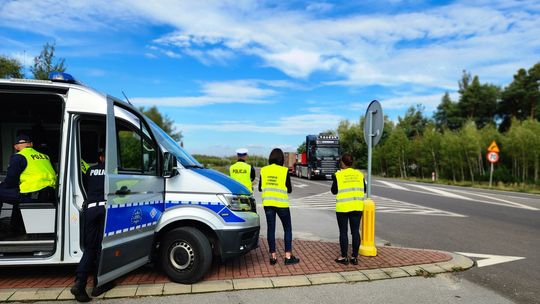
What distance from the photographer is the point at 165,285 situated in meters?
5.19

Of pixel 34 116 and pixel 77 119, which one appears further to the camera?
pixel 34 116

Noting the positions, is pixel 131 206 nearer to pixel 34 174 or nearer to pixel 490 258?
pixel 34 174

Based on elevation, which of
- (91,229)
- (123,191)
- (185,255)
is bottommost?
(185,255)

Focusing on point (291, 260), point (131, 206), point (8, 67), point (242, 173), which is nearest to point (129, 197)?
point (131, 206)

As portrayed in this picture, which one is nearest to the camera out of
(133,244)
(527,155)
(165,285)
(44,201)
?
(133,244)

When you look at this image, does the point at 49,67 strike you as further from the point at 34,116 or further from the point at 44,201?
the point at 44,201

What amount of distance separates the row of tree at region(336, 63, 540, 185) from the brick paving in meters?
26.5

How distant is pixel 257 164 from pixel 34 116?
255 ft

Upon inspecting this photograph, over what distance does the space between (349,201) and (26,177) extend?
4.69m

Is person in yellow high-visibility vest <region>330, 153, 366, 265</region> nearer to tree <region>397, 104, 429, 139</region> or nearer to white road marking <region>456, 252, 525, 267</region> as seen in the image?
white road marking <region>456, 252, 525, 267</region>

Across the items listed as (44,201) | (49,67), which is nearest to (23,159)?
(44,201)

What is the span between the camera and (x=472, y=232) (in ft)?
31.4

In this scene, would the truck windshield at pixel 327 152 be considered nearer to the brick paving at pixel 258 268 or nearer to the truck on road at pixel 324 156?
the truck on road at pixel 324 156

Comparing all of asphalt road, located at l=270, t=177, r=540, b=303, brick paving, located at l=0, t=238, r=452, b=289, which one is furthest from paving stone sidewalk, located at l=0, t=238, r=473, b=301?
asphalt road, located at l=270, t=177, r=540, b=303
